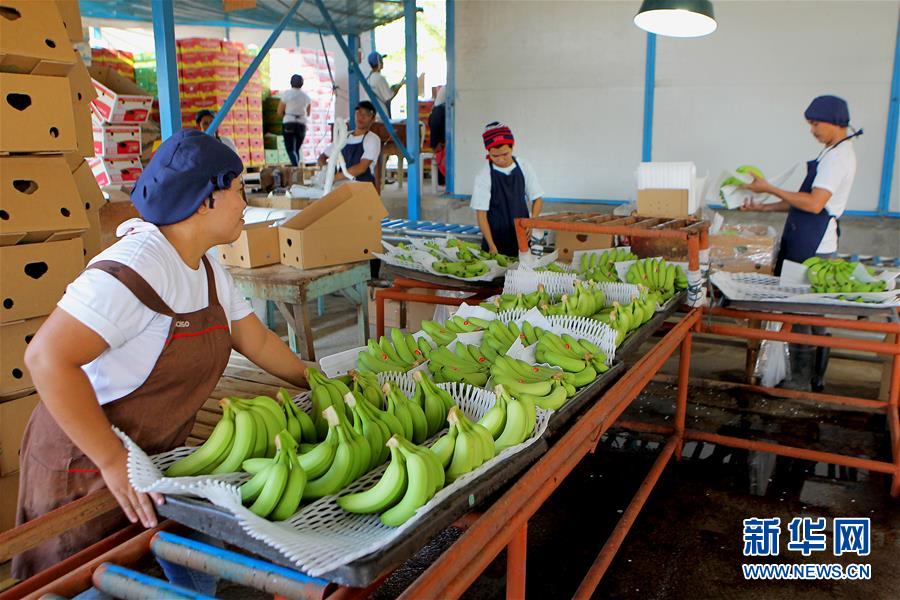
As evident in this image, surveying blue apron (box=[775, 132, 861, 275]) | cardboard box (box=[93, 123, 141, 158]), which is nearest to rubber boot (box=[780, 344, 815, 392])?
blue apron (box=[775, 132, 861, 275])

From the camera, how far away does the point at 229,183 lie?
1.85 meters

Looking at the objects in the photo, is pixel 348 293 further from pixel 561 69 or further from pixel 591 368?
pixel 561 69

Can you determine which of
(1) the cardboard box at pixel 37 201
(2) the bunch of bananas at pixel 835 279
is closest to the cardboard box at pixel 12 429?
(1) the cardboard box at pixel 37 201

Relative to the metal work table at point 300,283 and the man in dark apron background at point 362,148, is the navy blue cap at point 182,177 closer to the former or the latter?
the metal work table at point 300,283

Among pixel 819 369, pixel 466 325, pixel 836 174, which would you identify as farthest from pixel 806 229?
pixel 466 325

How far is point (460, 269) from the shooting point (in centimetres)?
418

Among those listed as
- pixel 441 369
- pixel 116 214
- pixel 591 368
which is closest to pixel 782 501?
pixel 591 368

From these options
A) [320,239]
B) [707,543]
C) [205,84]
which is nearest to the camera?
[707,543]

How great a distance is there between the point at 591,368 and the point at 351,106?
9.60m

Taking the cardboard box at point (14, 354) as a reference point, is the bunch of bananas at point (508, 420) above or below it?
above

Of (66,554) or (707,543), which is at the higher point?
(66,554)

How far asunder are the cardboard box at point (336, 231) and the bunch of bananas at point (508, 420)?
270 cm

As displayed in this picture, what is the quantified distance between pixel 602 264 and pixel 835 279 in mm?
A: 1323

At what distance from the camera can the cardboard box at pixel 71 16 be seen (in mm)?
3316
